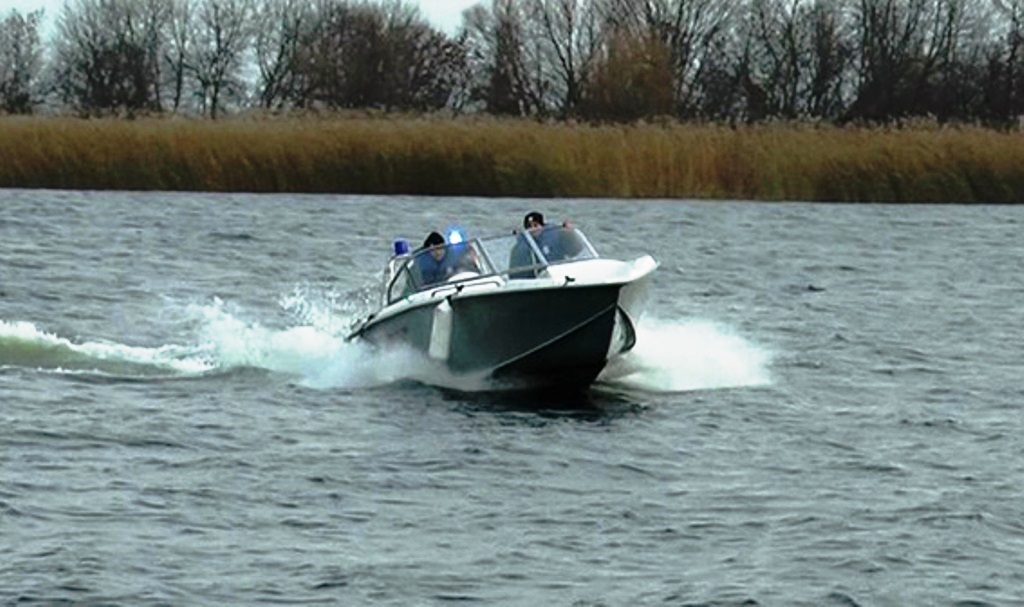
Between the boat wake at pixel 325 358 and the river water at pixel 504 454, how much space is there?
5 cm

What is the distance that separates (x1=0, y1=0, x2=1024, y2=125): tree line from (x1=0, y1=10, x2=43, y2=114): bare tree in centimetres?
16

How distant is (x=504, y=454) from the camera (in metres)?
19.4

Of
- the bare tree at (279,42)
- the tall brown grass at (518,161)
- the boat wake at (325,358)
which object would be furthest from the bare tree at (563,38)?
the boat wake at (325,358)

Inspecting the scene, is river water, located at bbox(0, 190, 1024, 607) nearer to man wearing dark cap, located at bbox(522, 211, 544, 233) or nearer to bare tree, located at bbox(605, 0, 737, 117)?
man wearing dark cap, located at bbox(522, 211, 544, 233)

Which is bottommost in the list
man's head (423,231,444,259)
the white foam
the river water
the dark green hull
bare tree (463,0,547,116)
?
the river water

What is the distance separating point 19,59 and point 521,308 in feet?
249

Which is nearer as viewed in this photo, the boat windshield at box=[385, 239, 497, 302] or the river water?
the river water

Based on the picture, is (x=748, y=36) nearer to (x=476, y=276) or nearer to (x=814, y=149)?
(x=814, y=149)

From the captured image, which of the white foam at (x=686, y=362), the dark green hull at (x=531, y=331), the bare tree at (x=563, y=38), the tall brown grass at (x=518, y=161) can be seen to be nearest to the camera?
the dark green hull at (x=531, y=331)

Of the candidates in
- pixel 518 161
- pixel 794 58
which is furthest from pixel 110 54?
pixel 518 161

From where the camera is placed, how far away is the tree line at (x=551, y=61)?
78.6 metres

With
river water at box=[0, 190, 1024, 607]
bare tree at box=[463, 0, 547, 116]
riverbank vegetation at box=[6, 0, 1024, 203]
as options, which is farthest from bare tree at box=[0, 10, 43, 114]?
river water at box=[0, 190, 1024, 607]

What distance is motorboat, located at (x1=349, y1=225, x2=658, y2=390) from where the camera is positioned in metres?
22.0

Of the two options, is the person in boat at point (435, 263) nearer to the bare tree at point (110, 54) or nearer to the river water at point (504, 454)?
the river water at point (504, 454)
